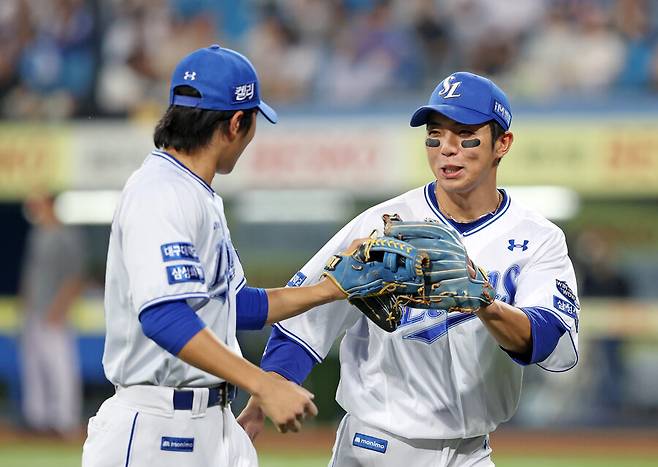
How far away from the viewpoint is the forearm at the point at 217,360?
9.89ft

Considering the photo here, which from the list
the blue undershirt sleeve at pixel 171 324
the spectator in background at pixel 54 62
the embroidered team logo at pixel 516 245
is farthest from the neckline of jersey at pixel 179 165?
the spectator in background at pixel 54 62

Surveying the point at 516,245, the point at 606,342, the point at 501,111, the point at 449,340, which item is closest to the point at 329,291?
the point at 449,340

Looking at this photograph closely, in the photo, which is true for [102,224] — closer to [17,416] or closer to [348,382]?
[17,416]

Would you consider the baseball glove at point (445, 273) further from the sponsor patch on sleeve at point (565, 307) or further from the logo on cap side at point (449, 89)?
the logo on cap side at point (449, 89)

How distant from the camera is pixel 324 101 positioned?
1211 cm

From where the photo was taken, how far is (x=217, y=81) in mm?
3352

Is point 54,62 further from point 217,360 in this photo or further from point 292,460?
point 217,360

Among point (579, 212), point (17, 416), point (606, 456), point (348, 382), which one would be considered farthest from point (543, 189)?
point (348, 382)

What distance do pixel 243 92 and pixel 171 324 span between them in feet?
2.60

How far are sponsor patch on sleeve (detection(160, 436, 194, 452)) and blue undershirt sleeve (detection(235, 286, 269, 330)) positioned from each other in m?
0.52

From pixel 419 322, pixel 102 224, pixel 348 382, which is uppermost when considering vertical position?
pixel 419 322

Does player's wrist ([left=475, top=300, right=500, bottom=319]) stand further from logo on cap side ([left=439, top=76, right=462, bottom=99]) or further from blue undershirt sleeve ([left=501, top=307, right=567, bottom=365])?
logo on cap side ([left=439, top=76, right=462, bottom=99])

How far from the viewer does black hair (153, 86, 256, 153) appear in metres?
3.37

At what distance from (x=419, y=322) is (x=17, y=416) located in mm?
9132
